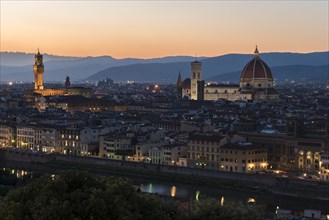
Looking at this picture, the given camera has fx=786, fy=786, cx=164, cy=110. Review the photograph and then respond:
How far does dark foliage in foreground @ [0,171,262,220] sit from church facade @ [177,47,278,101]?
8310cm

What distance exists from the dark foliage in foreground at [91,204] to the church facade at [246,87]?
8310 centimetres

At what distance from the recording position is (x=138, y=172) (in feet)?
141

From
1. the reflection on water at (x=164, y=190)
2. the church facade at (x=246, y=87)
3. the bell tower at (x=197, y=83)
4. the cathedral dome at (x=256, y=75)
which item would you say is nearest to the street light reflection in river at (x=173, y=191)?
the reflection on water at (x=164, y=190)

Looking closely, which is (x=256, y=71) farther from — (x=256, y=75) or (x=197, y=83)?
(x=197, y=83)

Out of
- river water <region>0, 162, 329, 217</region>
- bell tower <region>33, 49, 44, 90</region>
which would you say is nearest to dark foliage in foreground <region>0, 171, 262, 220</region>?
river water <region>0, 162, 329, 217</region>

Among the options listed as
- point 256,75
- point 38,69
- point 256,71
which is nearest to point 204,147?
point 256,75

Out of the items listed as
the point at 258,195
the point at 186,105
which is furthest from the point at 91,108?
the point at 258,195

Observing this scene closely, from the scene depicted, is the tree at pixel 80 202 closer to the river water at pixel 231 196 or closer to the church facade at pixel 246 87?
the river water at pixel 231 196

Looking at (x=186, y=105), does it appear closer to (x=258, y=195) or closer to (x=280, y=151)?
(x=280, y=151)

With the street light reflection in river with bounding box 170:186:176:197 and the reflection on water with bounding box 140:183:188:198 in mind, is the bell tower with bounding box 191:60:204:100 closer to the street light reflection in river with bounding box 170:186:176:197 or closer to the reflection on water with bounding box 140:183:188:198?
the reflection on water with bounding box 140:183:188:198

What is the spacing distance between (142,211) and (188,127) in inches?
1537

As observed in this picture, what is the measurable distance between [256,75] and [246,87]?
2.49m

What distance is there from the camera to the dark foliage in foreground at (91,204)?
14.3m

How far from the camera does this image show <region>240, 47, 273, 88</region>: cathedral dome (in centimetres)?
9912
